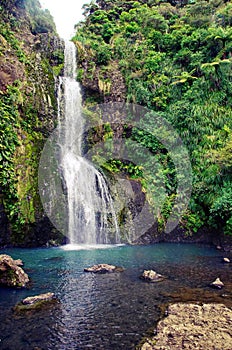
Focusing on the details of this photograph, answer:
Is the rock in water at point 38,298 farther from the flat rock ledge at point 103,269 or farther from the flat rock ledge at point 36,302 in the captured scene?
the flat rock ledge at point 103,269

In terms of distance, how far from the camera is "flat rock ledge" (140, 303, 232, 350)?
→ 5043mm

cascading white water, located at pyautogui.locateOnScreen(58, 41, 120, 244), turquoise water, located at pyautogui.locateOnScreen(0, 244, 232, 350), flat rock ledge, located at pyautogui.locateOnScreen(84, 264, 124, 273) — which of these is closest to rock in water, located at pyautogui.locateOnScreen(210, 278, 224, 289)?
turquoise water, located at pyautogui.locateOnScreen(0, 244, 232, 350)

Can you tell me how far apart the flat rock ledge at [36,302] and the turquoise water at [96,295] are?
20 centimetres

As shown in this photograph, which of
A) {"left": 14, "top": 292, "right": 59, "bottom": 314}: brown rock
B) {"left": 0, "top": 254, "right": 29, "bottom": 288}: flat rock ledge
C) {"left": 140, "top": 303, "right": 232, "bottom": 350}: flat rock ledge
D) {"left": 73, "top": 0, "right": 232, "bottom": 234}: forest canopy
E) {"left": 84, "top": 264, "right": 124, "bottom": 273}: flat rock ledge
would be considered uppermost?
{"left": 73, "top": 0, "right": 232, "bottom": 234}: forest canopy

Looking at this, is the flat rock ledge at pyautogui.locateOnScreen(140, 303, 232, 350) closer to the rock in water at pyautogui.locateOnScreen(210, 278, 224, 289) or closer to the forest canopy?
the rock in water at pyautogui.locateOnScreen(210, 278, 224, 289)

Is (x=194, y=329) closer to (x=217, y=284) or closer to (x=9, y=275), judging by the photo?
(x=217, y=284)

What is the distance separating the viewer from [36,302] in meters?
7.04

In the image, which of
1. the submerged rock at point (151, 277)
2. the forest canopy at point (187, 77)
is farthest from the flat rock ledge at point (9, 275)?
the forest canopy at point (187, 77)

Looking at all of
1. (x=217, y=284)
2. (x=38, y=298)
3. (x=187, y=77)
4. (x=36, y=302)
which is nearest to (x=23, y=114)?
(x=187, y=77)

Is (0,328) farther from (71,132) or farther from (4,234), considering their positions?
(71,132)

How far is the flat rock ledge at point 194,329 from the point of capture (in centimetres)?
504

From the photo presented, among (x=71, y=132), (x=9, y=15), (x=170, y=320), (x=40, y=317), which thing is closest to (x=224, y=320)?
(x=170, y=320)

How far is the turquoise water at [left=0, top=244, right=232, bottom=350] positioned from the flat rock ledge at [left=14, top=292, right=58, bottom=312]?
0.66 feet

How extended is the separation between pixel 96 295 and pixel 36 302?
5.09ft
